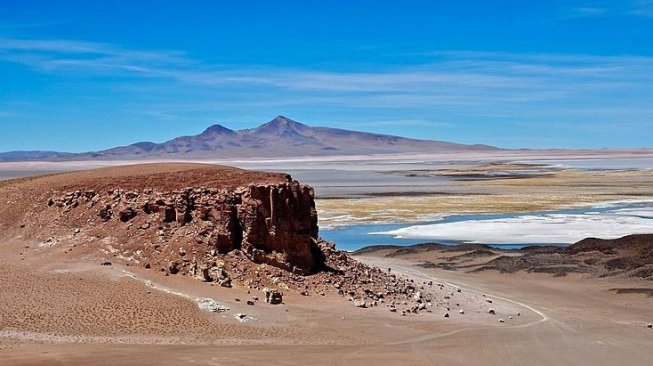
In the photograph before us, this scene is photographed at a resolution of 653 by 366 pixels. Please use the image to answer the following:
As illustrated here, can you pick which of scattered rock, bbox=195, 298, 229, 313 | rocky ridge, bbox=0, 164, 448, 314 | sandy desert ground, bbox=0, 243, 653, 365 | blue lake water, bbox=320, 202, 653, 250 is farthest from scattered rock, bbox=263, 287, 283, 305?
blue lake water, bbox=320, 202, 653, 250

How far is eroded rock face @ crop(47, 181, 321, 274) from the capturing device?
21.3 meters

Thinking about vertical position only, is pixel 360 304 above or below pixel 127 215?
below

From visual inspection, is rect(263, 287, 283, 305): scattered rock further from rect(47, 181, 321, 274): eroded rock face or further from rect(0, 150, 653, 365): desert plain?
rect(47, 181, 321, 274): eroded rock face

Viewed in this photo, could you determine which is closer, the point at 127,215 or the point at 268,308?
the point at 268,308

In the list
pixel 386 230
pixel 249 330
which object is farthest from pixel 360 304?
pixel 386 230

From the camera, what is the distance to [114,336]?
16.2 meters

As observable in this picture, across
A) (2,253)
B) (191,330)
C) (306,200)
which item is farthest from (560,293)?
(2,253)

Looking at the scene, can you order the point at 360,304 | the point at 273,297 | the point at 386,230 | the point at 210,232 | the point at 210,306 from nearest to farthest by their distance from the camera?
the point at 210,306, the point at 273,297, the point at 360,304, the point at 210,232, the point at 386,230

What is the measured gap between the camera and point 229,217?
841 inches

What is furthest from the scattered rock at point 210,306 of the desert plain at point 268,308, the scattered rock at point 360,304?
the scattered rock at point 360,304

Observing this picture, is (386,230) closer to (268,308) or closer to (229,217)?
(229,217)

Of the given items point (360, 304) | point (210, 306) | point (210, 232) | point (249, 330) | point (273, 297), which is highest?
point (210, 232)

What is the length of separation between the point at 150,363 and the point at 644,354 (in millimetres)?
10486

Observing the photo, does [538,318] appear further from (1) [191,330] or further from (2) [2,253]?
(2) [2,253]
